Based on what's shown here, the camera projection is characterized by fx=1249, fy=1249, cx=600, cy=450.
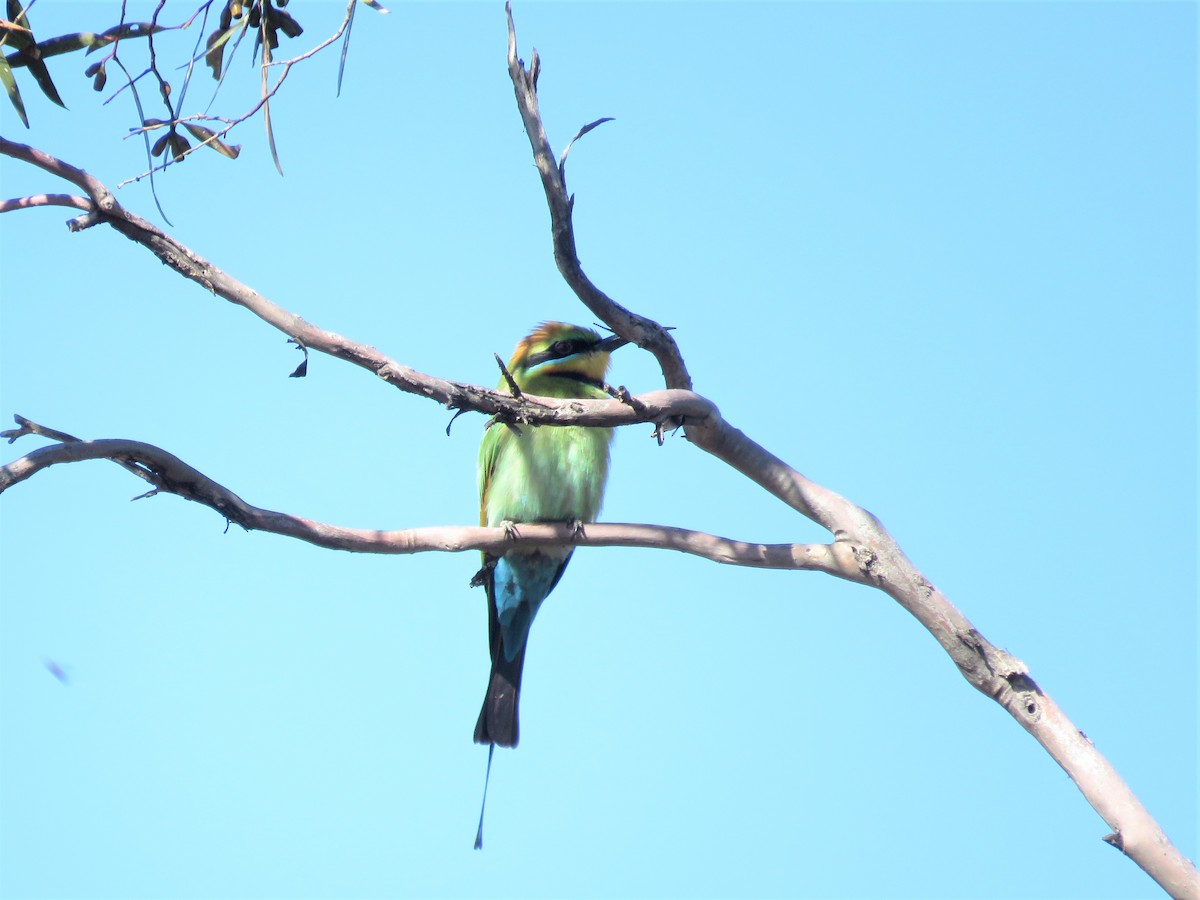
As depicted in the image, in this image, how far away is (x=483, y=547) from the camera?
8.70ft

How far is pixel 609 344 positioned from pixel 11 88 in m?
1.94

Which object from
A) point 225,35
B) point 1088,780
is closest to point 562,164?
point 225,35

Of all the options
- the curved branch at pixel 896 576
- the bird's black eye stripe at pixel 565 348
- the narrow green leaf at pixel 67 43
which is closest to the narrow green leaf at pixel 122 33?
the narrow green leaf at pixel 67 43

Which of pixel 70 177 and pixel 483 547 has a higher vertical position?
pixel 70 177

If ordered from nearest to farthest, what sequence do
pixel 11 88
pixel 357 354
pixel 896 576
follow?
pixel 357 354 < pixel 896 576 < pixel 11 88

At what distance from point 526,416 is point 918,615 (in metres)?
0.81

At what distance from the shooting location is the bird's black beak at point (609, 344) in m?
3.94

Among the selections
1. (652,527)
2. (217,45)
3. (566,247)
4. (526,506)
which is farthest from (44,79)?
(526,506)

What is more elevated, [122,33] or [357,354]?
[122,33]

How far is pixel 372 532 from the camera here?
248 cm

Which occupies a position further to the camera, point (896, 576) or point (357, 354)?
point (896, 576)

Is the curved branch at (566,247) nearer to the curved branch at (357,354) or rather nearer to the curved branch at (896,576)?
the curved branch at (896,576)

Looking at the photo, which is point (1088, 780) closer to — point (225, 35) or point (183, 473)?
point (183, 473)

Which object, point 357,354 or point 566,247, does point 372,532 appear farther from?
point 566,247
